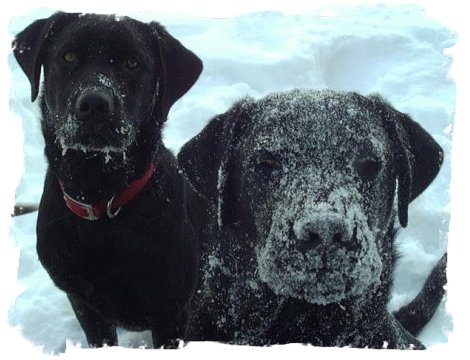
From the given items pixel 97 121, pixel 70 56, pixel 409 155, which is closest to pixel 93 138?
pixel 97 121

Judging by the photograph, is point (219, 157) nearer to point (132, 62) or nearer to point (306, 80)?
point (132, 62)

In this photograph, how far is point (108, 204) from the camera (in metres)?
3.20

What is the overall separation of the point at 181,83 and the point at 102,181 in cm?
65

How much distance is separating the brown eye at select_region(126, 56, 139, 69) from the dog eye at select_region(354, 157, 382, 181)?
3.96ft

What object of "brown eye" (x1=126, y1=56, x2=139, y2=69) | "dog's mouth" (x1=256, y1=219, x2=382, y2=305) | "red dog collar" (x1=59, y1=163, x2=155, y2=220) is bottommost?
"red dog collar" (x1=59, y1=163, x2=155, y2=220)

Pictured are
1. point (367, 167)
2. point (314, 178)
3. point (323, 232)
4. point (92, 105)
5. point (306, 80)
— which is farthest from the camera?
point (306, 80)

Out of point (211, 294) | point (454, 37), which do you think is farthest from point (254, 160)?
point (454, 37)

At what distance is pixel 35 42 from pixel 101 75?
43 centimetres

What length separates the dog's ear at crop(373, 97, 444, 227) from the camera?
2818 millimetres

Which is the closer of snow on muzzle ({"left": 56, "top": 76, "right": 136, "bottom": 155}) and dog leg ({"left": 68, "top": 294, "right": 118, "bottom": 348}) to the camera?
snow on muzzle ({"left": 56, "top": 76, "right": 136, "bottom": 155})

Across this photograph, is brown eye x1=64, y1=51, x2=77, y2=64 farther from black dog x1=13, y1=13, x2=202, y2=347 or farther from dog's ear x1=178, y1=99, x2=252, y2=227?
dog's ear x1=178, y1=99, x2=252, y2=227

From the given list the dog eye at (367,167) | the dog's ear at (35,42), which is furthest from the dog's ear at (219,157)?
the dog's ear at (35,42)

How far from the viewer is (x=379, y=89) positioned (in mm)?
3934

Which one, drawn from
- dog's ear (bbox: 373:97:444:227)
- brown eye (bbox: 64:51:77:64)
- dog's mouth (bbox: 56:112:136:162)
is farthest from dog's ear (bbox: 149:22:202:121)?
dog's ear (bbox: 373:97:444:227)
